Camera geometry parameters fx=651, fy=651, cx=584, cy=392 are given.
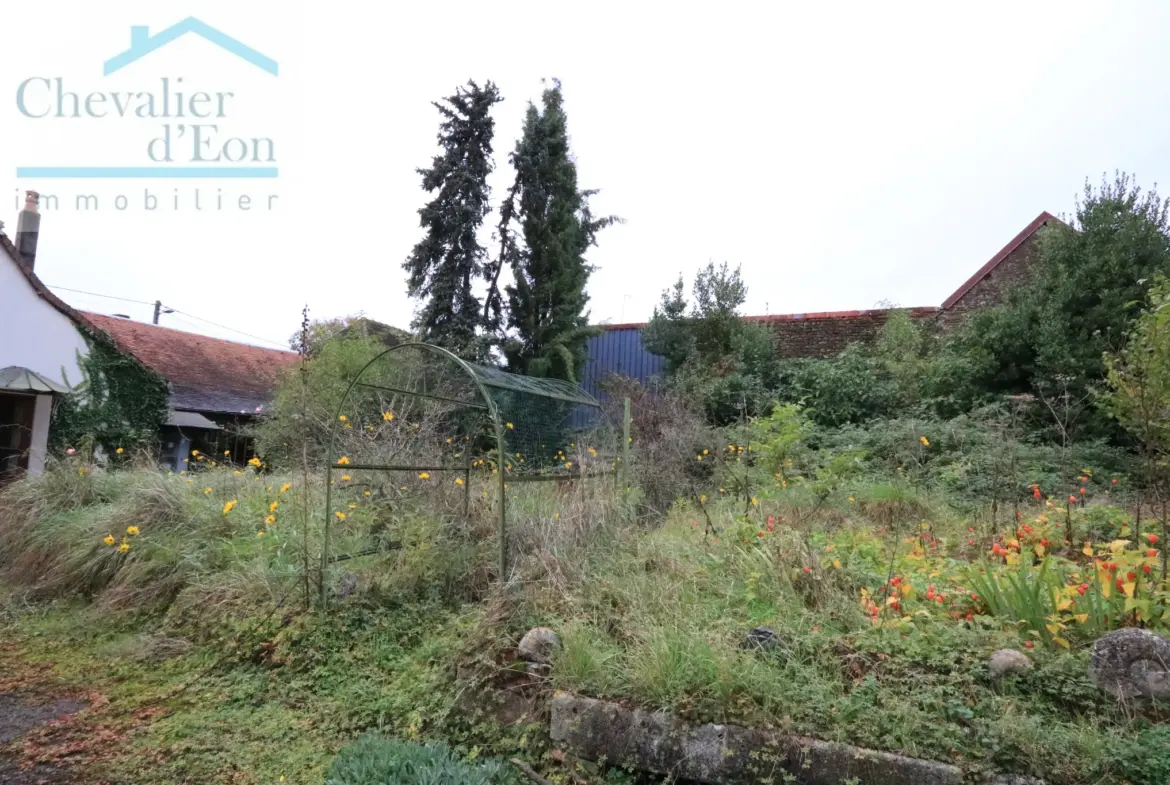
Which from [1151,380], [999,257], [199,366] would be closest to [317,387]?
[199,366]

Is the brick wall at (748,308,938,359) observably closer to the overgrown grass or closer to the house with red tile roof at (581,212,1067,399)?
the house with red tile roof at (581,212,1067,399)

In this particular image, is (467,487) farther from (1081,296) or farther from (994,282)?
(994,282)

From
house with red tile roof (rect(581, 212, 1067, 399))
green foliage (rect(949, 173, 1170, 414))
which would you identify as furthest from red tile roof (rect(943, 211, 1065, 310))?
green foliage (rect(949, 173, 1170, 414))

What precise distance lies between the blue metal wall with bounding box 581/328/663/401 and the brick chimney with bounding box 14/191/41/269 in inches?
415

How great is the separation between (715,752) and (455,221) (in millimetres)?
11791

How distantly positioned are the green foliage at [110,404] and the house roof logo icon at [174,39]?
276 inches

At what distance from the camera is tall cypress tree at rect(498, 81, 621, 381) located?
1309cm

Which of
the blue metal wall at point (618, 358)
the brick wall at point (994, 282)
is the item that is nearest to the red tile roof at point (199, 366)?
the blue metal wall at point (618, 358)

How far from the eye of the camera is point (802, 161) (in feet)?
23.2

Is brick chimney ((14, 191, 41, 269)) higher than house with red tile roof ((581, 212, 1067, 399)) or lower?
higher

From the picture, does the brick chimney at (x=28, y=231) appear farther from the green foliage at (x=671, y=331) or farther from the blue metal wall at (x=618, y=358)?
the green foliage at (x=671, y=331)

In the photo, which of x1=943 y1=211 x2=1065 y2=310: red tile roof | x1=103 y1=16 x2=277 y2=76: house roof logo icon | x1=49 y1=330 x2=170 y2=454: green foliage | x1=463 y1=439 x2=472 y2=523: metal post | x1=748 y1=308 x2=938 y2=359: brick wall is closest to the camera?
x1=463 y1=439 x2=472 y2=523: metal post

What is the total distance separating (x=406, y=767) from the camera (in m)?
2.63

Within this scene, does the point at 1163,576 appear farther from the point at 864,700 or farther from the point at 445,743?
the point at 445,743
